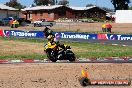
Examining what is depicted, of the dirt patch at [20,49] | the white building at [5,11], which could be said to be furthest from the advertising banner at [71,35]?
the white building at [5,11]

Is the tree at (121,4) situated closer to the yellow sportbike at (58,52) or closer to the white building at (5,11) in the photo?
the white building at (5,11)

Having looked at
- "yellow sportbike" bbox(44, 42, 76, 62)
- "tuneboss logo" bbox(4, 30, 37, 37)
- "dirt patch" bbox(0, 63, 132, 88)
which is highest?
"yellow sportbike" bbox(44, 42, 76, 62)

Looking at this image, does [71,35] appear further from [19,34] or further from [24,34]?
[19,34]

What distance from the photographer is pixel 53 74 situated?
1625cm

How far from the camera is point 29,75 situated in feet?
52.2

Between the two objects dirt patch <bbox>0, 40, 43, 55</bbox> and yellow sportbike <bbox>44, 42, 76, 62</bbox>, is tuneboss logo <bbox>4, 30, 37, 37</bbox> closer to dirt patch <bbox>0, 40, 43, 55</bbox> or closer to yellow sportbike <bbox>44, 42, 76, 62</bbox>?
dirt patch <bbox>0, 40, 43, 55</bbox>

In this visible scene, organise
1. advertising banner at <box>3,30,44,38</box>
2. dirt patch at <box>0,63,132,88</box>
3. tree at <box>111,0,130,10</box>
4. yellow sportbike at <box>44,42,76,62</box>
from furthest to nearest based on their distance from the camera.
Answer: tree at <box>111,0,130,10</box> → advertising banner at <box>3,30,44,38</box> → yellow sportbike at <box>44,42,76,62</box> → dirt patch at <box>0,63,132,88</box>

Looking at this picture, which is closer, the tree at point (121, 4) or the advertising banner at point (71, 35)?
the advertising banner at point (71, 35)

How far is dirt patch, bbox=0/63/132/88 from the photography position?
1420 centimetres

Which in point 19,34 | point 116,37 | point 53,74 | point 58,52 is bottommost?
point 19,34

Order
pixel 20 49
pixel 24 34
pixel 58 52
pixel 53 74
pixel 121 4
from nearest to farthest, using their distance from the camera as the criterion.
A: pixel 53 74 < pixel 58 52 < pixel 20 49 < pixel 24 34 < pixel 121 4

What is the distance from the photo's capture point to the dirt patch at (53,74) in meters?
14.2

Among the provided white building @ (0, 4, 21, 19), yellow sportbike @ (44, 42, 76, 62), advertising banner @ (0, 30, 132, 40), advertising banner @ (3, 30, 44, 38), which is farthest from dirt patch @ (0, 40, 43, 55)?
white building @ (0, 4, 21, 19)

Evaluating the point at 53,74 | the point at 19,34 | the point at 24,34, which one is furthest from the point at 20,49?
the point at 19,34
